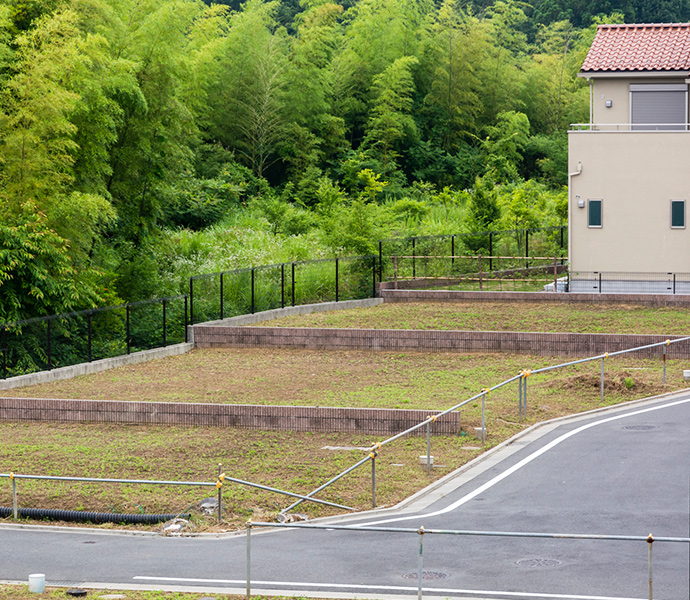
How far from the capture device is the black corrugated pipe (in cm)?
1205

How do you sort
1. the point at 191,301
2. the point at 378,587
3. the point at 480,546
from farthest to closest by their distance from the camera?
1. the point at 191,301
2. the point at 480,546
3. the point at 378,587

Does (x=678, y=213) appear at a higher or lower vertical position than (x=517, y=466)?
higher

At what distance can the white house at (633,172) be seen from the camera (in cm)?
2827

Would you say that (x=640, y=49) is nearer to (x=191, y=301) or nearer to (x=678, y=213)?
(x=678, y=213)

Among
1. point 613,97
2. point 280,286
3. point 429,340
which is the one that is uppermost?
point 613,97

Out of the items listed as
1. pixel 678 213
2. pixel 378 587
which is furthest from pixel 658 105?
pixel 378 587

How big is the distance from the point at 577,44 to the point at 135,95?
3988 centimetres

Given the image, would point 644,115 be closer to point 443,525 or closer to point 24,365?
point 24,365

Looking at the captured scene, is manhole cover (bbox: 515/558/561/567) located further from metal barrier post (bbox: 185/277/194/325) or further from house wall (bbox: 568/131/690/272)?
house wall (bbox: 568/131/690/272)

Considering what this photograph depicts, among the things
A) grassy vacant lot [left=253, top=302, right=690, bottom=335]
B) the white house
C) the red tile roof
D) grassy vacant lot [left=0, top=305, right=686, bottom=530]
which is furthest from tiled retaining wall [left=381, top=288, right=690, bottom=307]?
the red tile roof

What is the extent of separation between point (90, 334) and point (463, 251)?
15.0 meters

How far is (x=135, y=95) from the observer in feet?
80.6

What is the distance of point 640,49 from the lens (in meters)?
30.1

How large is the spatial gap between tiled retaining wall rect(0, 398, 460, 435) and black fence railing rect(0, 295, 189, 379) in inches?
109
